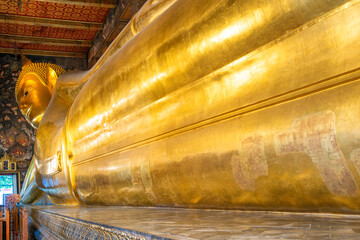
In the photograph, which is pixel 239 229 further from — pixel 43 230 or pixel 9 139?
pixel 9 139

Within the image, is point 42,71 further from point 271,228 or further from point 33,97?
point 271,228

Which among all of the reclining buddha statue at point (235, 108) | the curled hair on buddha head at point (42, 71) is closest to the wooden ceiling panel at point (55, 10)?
the curled hair on buddha head at point (42, 71)

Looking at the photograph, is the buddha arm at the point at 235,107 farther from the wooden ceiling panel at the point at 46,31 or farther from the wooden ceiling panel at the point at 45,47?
the wooden ceiling panel at the point at 45,47

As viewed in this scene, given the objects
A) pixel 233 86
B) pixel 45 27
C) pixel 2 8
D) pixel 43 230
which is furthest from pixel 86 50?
pixel 233 86

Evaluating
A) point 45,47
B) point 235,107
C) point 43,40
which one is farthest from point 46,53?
point 235,107

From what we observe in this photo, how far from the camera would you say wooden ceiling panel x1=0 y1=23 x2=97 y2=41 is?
24.6 feet

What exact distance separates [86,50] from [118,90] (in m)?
7.50

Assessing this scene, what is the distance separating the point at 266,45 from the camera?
3.13ft

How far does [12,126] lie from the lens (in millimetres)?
7949

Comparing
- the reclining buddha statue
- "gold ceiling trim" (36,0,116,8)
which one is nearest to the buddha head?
the reclining buddha statue

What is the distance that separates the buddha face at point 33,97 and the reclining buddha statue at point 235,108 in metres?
1.97

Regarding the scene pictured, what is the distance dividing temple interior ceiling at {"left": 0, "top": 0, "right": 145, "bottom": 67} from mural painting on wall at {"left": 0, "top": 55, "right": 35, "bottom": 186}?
42 cm

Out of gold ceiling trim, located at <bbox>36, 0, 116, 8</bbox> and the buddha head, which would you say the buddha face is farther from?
gold ceiling trim, located at <bbox>36, 0, 116, 8</bbox>

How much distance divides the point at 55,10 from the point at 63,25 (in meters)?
0.41
